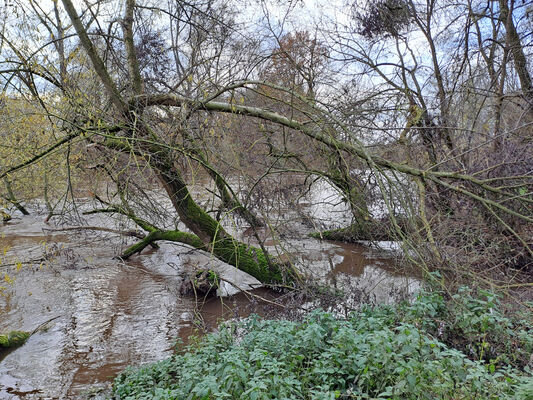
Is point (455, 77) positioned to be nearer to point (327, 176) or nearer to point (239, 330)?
point (327, 176)

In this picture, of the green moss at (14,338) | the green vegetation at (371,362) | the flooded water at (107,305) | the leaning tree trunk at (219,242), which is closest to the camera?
the green vegetation at (371,362)

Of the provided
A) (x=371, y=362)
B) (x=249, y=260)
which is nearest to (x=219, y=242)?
(x=249, y=260)

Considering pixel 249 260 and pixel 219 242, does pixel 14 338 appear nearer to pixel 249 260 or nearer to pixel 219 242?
pixel 219 242

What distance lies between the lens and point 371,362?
3584 millimetres

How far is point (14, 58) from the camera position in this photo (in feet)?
20.0

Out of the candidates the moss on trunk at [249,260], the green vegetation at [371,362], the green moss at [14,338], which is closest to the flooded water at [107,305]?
the green moss at [14,338]

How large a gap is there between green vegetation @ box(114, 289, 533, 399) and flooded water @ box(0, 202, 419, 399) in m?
1.03

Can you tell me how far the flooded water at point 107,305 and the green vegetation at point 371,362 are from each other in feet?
3.37

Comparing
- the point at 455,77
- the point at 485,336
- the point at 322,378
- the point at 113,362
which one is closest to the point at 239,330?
the point at 113,362

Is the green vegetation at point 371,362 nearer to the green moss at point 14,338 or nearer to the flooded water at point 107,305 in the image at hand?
the flooded water at point 107,305

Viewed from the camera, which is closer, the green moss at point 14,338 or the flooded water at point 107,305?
the flooded water at point 107,305

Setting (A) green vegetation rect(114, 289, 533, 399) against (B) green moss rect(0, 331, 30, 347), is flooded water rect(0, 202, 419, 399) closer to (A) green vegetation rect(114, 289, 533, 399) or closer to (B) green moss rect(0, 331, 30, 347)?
(B) green moss rect(0, 331, 30, 347)

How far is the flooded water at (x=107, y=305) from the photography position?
5.79 metres

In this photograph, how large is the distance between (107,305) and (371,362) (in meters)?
6.10
